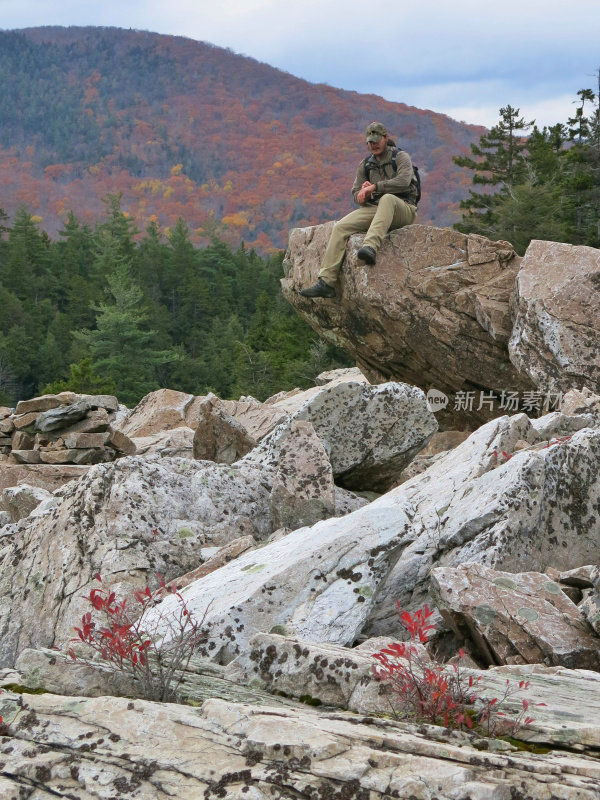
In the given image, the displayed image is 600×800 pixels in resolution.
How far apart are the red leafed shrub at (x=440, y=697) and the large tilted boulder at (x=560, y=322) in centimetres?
1134

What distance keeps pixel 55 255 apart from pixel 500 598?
10664 cm

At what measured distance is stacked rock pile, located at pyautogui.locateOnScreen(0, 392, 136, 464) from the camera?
17391mm

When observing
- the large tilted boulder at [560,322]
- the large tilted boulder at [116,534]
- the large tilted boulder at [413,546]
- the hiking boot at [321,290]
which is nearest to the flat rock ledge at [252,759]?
the large tilted boulder at [413,546]

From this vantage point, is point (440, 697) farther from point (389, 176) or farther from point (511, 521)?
point (389, 176)

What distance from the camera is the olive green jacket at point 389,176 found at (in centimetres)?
1636

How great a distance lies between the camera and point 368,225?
1719cm

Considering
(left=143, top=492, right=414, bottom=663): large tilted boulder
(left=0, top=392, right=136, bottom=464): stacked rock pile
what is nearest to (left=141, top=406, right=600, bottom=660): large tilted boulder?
(left=143, top=492, right=414, bottom=663): large tilted boulder

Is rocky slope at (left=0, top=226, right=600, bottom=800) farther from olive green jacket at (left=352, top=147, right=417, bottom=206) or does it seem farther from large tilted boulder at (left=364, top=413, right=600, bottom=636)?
olive green jacket at (left=352, top=147, right=417, bottom=206)

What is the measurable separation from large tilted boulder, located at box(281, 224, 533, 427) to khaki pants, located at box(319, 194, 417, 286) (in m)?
0.18

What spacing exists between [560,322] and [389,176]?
428 centimetres

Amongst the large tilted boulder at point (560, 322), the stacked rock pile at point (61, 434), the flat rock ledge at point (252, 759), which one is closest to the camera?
the flat rock ledge at point (252, 759)

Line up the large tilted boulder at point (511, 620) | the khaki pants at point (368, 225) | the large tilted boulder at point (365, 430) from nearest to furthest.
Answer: the large tilted boulder at point (511, 620), the large tilted boulder at point (365, 430), the khaki pants at point (368, 225)

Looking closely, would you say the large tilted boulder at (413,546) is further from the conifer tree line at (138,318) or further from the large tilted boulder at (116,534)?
the conifer tree line at (138,318)

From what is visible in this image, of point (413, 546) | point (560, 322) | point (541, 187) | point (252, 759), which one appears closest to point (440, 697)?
point (252, 759)
